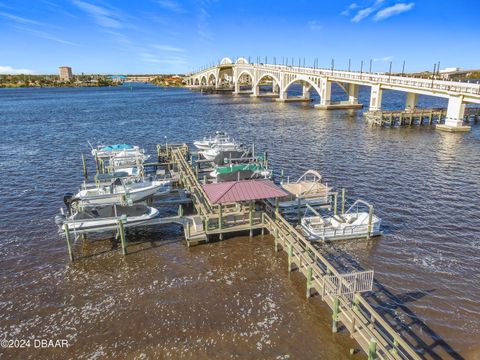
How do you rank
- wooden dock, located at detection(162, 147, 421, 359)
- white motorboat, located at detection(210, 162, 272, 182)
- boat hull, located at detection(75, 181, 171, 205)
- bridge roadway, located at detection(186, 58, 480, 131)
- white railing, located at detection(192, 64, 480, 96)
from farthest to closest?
white railing, located at detection(192, 64, 480, 96), bridge roadway, located at detection(186, 58, 480, 131), white motorboat, located at detection(210, 162, 272, 182), boat hull, located at detection(75, 181, 171, 205), wooden dock, located at detection(162, 147, 421, 359)

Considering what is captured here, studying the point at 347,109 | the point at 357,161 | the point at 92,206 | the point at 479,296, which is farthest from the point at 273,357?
the point at 347,109

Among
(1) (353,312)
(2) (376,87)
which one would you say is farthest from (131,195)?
(2) (376,87)

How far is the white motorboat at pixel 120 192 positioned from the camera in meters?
25.9

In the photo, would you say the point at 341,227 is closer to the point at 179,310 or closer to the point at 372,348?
the point at 372,348

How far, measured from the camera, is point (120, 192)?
1075 inches

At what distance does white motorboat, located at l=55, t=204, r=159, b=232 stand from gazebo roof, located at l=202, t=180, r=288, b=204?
4.81 metres

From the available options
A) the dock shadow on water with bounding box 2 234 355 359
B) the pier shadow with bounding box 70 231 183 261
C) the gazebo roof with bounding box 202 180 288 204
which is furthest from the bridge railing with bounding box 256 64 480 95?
the pier shadow with bounding box 70 231 183 261

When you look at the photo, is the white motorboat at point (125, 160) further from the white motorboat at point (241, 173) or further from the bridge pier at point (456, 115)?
the bridge pier at point (456, 115)

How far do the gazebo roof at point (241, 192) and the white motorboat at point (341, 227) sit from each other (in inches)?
127

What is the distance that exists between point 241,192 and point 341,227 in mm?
7185

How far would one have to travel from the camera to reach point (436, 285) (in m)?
18.7

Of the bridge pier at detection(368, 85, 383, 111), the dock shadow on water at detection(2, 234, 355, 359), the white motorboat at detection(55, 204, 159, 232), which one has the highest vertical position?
the bridge pier at detection(368, 85, 383, 111)

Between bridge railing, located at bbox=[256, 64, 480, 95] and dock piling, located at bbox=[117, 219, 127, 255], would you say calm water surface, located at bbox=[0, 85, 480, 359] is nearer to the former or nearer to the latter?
dock piling, located at bbox=[117, 219, 127, 255]

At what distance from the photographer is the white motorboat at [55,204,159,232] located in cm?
2267
